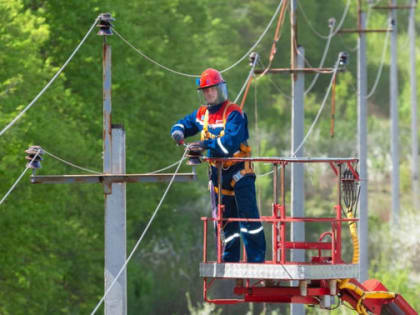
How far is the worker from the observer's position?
22.9m

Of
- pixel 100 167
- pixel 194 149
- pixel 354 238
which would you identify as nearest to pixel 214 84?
pixel 194 149

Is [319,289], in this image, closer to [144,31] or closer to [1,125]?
[1,125]

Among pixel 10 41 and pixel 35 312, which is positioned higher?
pixel 10 41

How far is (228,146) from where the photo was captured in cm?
2278

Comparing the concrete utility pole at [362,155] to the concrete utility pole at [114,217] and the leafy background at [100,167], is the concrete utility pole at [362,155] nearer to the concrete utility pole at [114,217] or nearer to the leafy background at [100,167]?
the leafy background at [100,167]

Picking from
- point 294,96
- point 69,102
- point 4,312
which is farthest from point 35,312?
point 294,96

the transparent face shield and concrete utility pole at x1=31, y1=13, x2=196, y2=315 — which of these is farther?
the transparent face shield

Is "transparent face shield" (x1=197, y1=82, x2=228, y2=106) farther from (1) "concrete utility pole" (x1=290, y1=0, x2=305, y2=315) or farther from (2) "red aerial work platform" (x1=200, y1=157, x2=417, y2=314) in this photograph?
(1) "concrete utility pole" (x1=290, y1=0, x2=305, y2=315)

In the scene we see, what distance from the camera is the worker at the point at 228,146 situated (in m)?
22.9

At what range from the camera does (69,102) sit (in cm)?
4388

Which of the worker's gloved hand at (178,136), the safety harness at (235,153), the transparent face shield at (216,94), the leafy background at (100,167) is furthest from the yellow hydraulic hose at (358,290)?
A: the leafy background at (100,167)

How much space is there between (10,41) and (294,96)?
8.60m

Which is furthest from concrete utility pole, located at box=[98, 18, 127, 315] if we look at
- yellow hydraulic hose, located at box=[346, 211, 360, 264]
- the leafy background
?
the leafy background

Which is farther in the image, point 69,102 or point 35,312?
point 69,102
